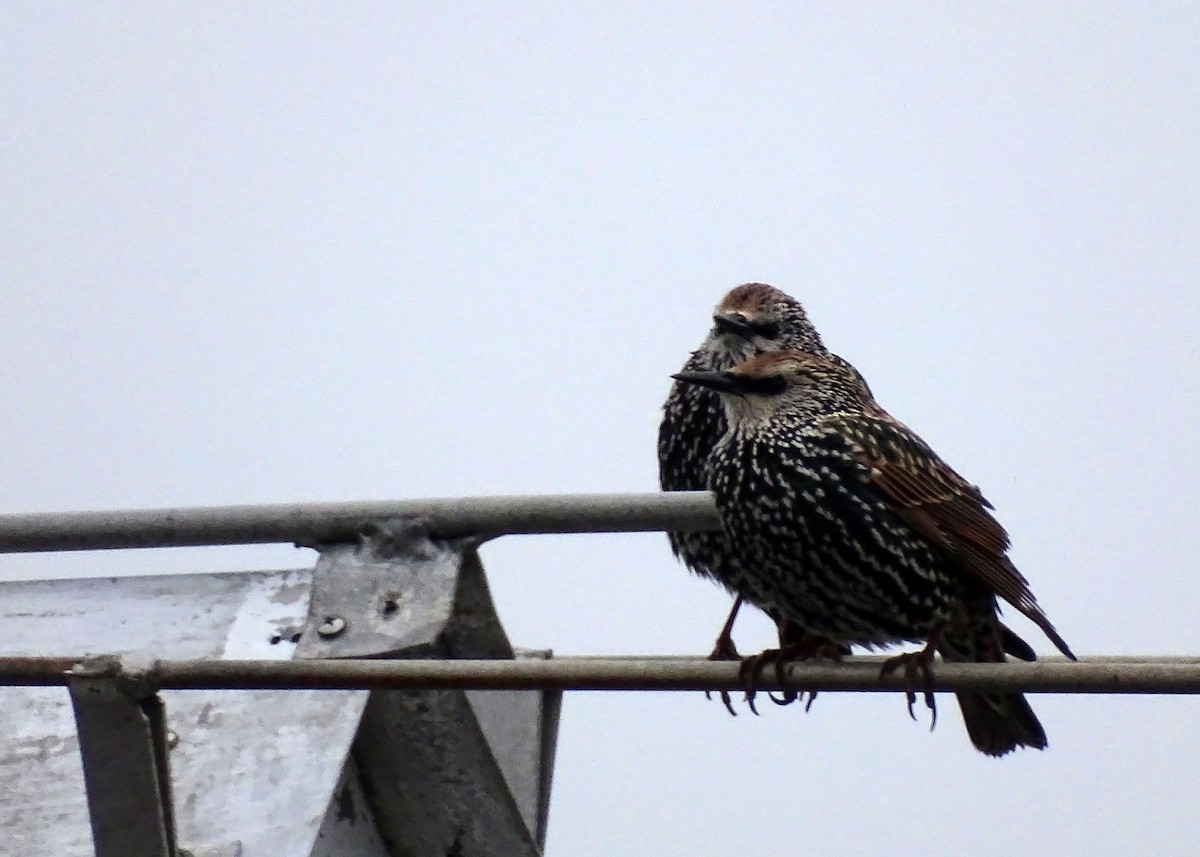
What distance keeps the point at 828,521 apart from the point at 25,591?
5.42 feet

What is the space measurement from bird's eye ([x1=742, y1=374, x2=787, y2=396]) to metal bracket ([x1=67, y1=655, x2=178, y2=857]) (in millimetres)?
1922

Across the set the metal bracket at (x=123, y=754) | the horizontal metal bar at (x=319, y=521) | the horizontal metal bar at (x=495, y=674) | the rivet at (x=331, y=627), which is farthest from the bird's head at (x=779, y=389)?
the metal bracket at (x=123, y=754)

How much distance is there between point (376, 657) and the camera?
11.6ft

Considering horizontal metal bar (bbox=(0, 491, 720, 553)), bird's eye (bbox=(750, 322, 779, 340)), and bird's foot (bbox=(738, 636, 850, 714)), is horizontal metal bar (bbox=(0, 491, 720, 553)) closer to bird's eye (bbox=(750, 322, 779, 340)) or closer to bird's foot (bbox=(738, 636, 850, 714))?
bird's foot (bbox=(738, 636, 850, 714))

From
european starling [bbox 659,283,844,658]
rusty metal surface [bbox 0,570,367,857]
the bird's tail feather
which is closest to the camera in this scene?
rusty metal surface [bbox 0,570,367,857]

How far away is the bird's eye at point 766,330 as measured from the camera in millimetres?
5910

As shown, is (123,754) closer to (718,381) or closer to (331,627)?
(331,627)

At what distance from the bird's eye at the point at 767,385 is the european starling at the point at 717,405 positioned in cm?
38

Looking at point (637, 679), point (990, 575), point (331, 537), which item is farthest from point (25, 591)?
point (990, 575)

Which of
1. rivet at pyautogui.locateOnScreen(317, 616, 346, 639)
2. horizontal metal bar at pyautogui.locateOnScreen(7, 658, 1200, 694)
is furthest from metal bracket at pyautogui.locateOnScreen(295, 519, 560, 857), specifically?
horizontal metal bar at pyautogui.locateOnScreen(7, 658, 1200, 694)

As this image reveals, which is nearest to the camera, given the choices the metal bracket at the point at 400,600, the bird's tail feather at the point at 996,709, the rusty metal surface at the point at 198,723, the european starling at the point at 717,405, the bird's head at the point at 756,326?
the rusty metal surface at the point at 198,723

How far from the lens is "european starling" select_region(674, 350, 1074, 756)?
13.6 ft

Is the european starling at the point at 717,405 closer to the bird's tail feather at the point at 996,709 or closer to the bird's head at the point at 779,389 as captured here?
the bird's head at the point at 779,389

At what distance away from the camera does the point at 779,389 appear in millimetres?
4512
